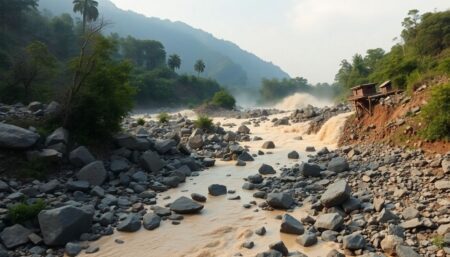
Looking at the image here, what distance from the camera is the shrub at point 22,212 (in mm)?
9359

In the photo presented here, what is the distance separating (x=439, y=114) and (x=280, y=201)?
656 cm

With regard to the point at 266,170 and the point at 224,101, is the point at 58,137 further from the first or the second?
the point at 224,101

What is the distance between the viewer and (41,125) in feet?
48.3

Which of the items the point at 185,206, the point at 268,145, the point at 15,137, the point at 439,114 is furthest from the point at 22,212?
the point at 268,145

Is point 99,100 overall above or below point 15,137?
above

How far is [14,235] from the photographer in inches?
347

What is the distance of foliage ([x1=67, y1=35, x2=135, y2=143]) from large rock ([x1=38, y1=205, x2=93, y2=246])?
632 centimetres

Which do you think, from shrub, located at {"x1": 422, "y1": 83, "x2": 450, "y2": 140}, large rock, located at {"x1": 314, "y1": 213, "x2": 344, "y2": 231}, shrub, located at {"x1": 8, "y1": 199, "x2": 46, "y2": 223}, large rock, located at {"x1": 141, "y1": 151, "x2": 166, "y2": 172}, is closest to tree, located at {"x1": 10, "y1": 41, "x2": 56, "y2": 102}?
large rock, located at {"x1": 141, "y1": 151, "x2": 166, "y2": 172}

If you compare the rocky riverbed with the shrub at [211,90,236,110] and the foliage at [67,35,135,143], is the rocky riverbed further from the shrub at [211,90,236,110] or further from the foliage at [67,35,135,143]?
the shrub at [211,90,236,110]

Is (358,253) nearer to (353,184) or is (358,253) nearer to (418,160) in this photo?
(353,184)

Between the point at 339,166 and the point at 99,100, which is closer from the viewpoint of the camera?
the point at 339,166

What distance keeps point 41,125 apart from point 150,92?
51979 millimetres

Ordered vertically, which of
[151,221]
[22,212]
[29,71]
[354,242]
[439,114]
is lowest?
[354,242]

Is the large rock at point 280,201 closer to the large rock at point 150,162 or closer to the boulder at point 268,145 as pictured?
the large rock at point 150,162
